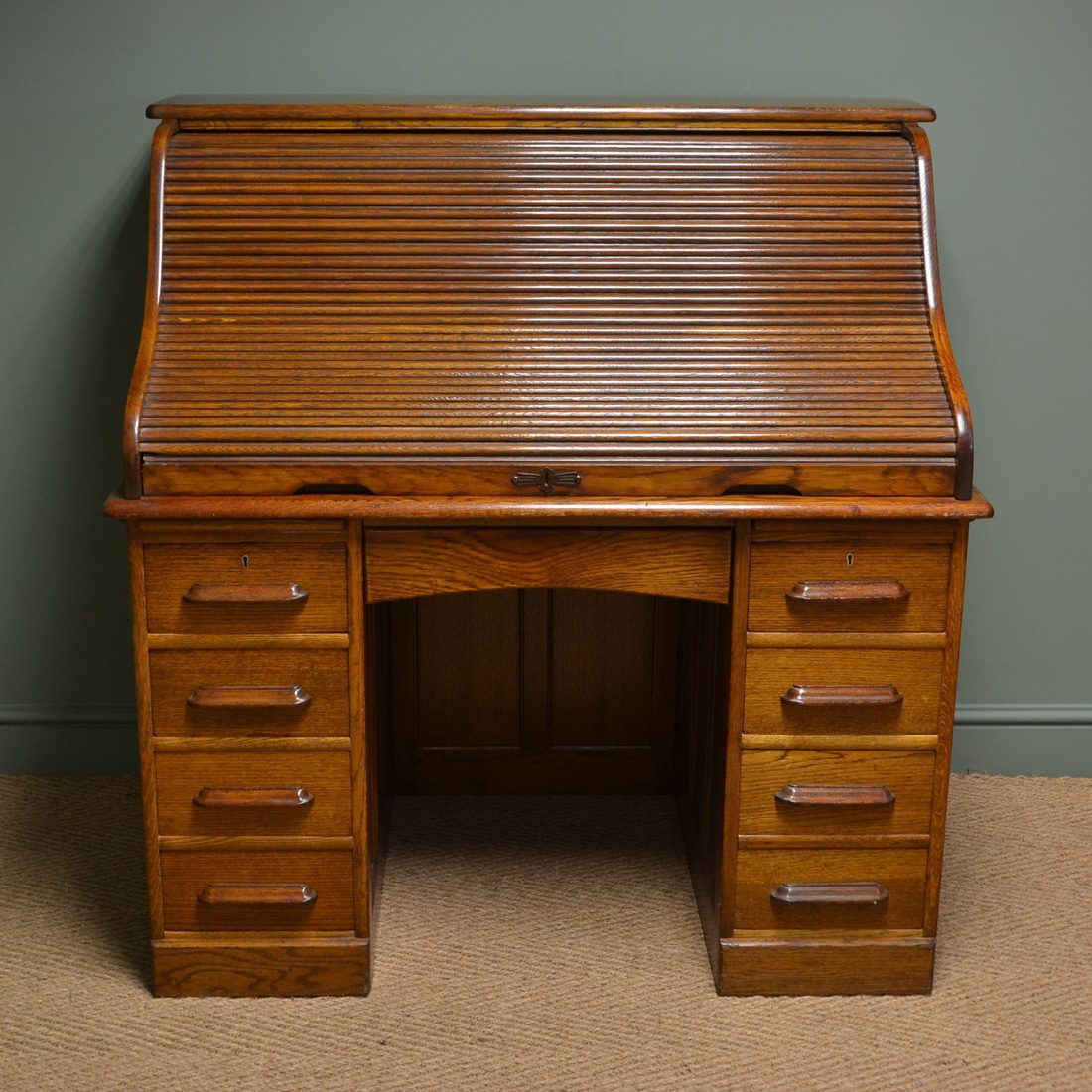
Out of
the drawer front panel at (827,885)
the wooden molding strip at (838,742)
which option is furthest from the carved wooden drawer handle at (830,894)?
the wooden molding strip at (838,742)

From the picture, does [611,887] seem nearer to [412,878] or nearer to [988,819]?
[412,878]

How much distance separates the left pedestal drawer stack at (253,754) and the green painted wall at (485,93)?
90 centimetres

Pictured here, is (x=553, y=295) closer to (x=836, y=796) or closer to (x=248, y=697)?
(x=248, y=697)

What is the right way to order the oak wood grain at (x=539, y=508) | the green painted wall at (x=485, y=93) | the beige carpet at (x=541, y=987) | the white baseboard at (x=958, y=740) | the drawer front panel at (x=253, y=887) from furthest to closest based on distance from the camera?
the white baseboard at (x=958, y=740) < the green painted wall at (x=485, y=93) < the drawer front panel at (x=253, y=887) < the beige carpet at (x=541, y=987) < the oak wood grain at (x=539, y=508)

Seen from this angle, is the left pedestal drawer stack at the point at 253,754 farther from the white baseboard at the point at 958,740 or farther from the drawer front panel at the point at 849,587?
the white baseboard at the point at 958,740

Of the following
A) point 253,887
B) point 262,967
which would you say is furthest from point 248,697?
point 262,967

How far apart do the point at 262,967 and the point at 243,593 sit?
69cm

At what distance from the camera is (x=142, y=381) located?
2.21 metres

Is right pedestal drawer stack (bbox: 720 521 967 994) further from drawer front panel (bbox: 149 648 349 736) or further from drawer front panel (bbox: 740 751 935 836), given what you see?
drawer front panel (bbox: 149 648 349 736)

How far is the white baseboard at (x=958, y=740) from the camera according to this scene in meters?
3.19

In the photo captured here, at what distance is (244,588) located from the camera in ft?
7.31

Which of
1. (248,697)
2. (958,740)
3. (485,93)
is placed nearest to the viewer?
(248,697)

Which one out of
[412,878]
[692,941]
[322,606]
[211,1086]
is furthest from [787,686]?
[211,1086]

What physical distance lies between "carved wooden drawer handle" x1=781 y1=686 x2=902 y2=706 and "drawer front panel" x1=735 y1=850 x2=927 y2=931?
0.28 m
